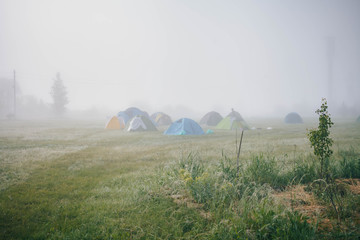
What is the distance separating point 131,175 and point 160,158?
2.61m

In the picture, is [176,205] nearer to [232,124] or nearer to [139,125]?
[139,125]

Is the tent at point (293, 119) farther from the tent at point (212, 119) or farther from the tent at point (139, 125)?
the tent at point (139, 125)

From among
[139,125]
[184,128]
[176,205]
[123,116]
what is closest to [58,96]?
[123,116]

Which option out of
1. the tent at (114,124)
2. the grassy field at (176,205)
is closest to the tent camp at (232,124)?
the tent at (114,124)

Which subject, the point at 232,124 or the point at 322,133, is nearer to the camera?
the point at 322,133

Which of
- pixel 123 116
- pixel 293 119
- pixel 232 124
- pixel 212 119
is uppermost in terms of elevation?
pixel 123 116

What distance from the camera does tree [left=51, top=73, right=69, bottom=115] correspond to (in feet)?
178

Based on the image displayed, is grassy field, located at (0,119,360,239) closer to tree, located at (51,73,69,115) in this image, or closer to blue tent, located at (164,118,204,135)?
blue tent, located at (164,118,204,135)

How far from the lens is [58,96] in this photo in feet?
180

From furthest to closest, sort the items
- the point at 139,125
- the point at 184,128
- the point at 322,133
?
the point at 139,125, the point at 184,128, the point at 322,133

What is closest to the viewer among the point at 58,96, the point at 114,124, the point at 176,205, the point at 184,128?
the point at 176,205

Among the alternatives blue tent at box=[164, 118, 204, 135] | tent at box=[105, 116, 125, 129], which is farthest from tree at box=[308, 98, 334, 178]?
tent at box=[105, 116, 125, 129]

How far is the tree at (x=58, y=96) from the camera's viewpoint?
54362 mm

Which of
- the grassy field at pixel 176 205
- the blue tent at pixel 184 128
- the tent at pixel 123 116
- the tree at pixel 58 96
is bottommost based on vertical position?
the grassy field at pixel 176 205
